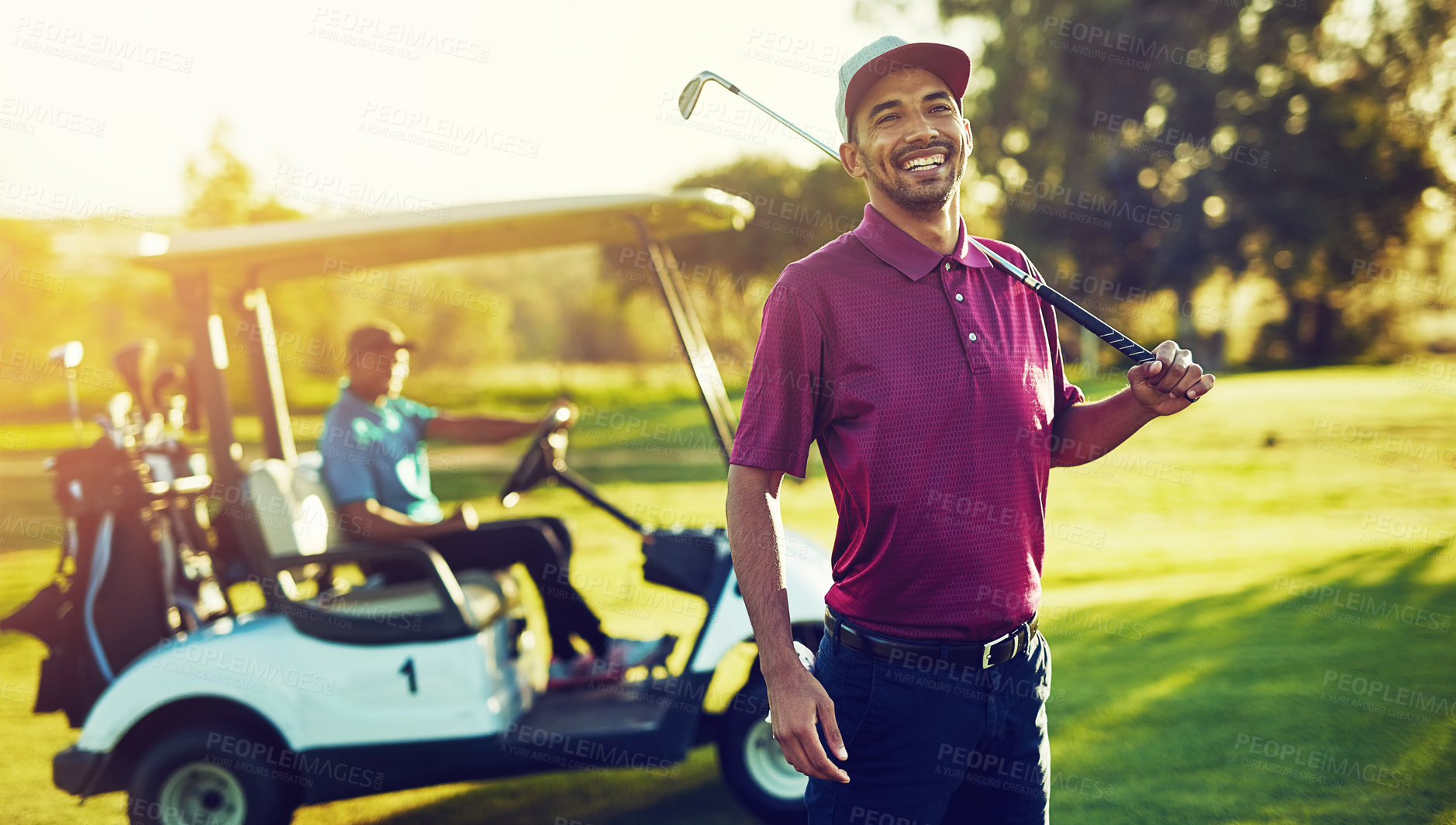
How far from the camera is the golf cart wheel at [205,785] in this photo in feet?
10.0

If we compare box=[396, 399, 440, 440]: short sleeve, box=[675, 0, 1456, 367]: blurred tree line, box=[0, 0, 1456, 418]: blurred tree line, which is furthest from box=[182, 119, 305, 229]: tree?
box=[396, 399, 440, 440]: short sleeve

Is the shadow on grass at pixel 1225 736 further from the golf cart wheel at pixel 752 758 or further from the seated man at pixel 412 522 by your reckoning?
the seated man at pixel 412 522

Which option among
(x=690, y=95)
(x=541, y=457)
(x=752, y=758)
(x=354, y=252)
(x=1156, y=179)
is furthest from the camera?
(x=1156, y=179)

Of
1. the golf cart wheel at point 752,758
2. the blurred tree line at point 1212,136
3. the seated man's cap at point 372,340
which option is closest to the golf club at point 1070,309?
the golf cart wheel at point 752,758

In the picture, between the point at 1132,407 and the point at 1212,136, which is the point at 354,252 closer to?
the point at 1132,407

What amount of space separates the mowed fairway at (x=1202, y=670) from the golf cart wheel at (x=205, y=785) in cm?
54

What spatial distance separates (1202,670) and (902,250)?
3.91 meters

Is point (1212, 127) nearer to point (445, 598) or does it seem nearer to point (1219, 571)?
point (1219, 571)

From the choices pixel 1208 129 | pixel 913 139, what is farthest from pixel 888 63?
pixel 1208 129

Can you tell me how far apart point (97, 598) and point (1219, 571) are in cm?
684

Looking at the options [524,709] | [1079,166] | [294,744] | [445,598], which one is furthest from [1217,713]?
[1079,166]

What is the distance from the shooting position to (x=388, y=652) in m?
3.15

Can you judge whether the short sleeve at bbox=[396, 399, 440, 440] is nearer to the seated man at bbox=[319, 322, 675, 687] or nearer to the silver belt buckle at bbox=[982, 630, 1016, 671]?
the seated man at bbox=[319, 322, 675, 687]

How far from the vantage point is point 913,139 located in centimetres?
161
